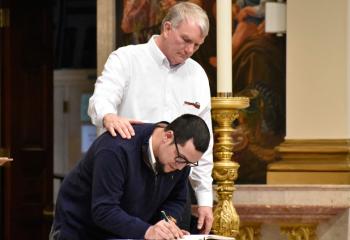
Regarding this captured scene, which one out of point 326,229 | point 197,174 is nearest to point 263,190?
point 326,229

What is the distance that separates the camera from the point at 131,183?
3988 mm

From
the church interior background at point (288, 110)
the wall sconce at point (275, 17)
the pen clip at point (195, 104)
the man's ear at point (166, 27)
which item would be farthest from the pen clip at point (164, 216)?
the wall sconce at point (275, 17)

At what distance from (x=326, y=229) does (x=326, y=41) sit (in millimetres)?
1218

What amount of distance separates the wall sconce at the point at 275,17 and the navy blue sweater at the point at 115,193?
2.57 metres

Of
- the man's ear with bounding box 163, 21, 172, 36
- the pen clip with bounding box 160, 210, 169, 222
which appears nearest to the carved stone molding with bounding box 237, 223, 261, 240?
the man's ear with bounding box 163, 21, 172, 36

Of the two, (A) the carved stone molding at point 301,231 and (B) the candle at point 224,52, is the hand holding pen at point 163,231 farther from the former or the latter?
(A) the carved stone molding at point 301,231

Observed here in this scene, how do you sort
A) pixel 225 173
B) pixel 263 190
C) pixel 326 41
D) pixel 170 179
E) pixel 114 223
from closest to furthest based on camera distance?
1. pixel 114 223
2. pixel 170 179
3. pixel 225 173
4. pixel 263 190
5. pixel 326 41

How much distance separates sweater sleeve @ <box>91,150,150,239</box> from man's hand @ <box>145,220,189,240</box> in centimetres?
4

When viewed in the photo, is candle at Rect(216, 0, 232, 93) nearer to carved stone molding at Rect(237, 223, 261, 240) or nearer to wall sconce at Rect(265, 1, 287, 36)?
carved stone molding at Rect(237, 223, 261, 240)

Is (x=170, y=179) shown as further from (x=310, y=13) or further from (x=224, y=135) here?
(x=310, y=13)

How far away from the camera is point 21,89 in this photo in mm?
8914

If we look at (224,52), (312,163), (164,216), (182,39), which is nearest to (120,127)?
(164,216)

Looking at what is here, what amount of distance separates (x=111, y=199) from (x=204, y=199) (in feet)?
3.00

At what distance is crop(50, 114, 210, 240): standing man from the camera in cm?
386
